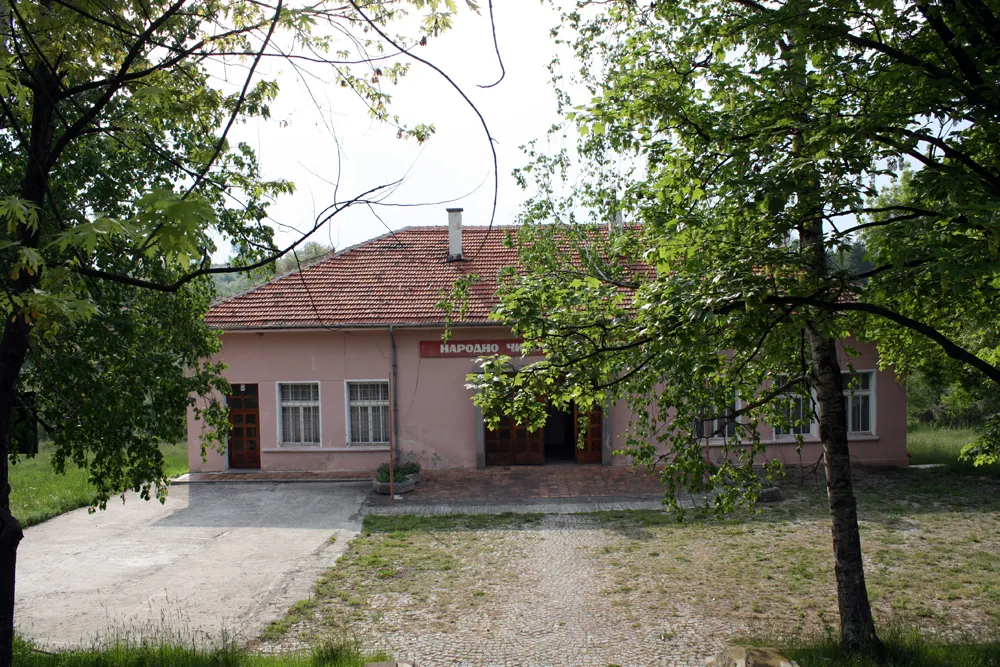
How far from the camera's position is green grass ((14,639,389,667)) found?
19.3 ft

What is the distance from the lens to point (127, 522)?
12.5m

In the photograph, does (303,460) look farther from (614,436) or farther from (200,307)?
(200,307)

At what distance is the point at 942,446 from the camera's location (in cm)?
1903

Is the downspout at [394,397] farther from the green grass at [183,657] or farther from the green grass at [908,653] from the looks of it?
the green grass at [908,653]

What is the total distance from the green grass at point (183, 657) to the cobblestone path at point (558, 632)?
0.68 meters

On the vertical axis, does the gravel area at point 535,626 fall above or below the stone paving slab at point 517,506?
below

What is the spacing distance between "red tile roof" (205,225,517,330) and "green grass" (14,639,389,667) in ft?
28.5

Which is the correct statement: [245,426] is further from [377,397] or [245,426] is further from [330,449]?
[377,397]

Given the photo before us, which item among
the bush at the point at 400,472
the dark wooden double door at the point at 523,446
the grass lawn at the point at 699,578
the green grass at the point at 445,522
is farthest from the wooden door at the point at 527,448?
the grass lawn at the point at 699,578

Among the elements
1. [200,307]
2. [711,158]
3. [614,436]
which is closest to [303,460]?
[614,436]

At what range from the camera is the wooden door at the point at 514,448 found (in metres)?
15.9

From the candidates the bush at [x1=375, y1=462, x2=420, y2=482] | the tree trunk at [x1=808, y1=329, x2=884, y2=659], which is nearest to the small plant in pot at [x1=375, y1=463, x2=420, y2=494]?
the bush at [x1=375, y1=462, x2=420, y2=482]

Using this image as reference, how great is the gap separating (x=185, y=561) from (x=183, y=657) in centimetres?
450

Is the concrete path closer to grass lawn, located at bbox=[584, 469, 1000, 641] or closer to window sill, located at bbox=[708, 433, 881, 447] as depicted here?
grass lawn, located at bbox=[584, 469, 1000, 641]
